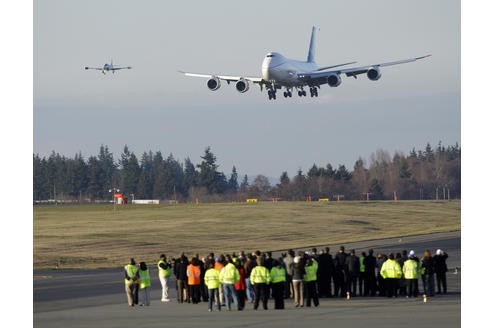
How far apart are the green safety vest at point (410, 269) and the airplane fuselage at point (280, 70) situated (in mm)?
54661

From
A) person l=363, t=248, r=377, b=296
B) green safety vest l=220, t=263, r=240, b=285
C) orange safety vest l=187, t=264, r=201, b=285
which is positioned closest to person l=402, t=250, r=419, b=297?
person l=363, t=248, r=377, b=296

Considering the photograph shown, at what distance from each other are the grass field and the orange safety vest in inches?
1129

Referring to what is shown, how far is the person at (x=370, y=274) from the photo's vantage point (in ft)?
147

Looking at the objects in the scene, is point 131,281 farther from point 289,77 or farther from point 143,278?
point 289,77

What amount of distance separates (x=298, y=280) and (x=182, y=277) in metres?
5.72

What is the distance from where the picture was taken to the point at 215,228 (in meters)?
107

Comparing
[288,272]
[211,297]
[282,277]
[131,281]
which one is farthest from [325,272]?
[131,281]

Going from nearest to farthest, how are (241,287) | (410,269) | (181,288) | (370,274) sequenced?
(241,287), (410,269), (181,288), (370,274)

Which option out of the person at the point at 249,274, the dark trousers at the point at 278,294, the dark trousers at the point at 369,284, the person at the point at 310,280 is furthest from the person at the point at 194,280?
the dark trousers at the point at 369,284

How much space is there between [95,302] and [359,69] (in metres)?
58.0
